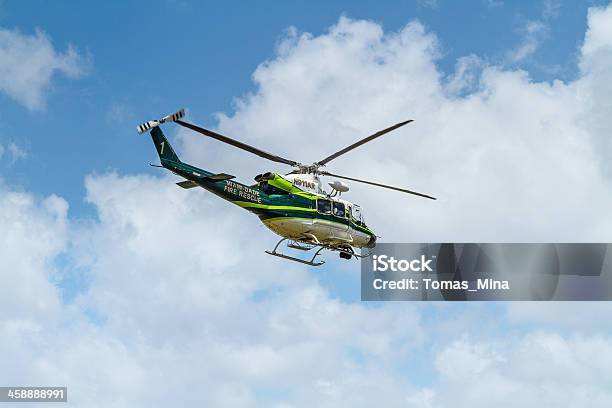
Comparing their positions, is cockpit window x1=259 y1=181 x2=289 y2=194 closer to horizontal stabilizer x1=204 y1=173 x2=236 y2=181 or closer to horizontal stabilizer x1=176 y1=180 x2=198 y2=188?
horizontal stabilizer x1=204 y1=173 x2=236 y2=181

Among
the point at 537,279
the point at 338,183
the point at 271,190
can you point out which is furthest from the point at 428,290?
the point at 271,190

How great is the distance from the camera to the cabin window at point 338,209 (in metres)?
54.2

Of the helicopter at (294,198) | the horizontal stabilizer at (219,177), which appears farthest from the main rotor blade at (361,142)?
the horizontal stabilizer at (219,177)

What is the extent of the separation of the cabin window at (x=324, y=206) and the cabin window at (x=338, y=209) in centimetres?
49

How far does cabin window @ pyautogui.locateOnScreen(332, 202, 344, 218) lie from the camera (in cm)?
5416

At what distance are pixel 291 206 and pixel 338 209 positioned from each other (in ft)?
12.4

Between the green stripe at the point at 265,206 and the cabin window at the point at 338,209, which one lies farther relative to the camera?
the cabin window at the point at 338,209

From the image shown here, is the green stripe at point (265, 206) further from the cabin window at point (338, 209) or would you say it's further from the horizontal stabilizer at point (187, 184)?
the horizontal stabilizer at point (187, 184)

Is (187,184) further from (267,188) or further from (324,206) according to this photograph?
(324,206)

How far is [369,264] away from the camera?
203 feet

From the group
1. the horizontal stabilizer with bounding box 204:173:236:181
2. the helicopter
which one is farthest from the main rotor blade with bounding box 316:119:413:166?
the horizontal stabilizer with bounding box 204:173:236:181

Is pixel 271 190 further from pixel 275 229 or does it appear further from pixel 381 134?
pixel 381 134

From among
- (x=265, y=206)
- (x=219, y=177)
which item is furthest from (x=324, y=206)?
(x=219, y=177)

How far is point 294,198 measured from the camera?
5228cm
